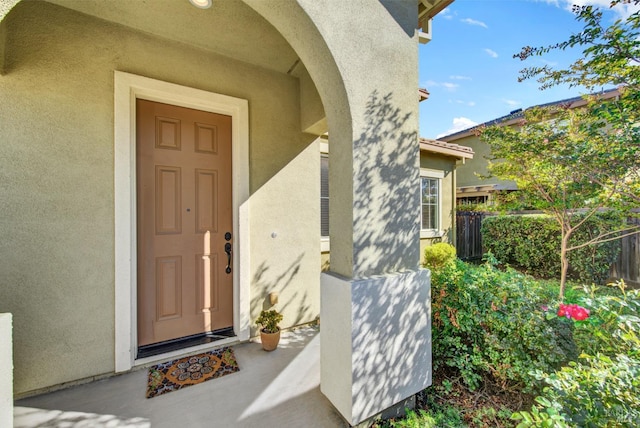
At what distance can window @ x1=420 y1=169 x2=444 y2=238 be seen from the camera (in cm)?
712

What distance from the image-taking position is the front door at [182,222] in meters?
2.76

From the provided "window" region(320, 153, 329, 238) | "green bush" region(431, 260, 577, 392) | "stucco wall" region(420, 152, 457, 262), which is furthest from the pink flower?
"stucco wall" region(420, 152, 457, 262)

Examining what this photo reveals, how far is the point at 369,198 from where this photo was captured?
192 centimetres

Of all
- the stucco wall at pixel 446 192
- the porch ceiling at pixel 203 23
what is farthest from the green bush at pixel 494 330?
the stucco wall at pixel 446 192

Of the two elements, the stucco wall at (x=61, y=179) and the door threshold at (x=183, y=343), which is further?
the door threshold at (x=183, y=343)

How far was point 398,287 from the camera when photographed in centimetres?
202

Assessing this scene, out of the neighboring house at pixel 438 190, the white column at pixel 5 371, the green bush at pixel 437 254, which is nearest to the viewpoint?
the white column at pixel 5 371

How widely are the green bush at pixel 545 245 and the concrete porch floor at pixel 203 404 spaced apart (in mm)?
6115

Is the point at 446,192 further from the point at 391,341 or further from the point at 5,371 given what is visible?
the point at 5,371

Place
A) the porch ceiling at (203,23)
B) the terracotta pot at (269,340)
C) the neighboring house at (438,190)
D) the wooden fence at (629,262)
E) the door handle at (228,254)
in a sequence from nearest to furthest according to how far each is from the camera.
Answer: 1. the porch ceiling at (203,23)
2. the terracotta pot at (269,340)
3. the door handle at (228,254)
4. the wooden fence at (629,262)
5. the neighboring house at (438,190)

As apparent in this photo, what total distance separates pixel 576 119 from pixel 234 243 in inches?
189

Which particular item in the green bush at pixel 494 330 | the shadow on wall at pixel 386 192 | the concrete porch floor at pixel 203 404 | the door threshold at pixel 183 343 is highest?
the shadow on wall at pixel 386 192

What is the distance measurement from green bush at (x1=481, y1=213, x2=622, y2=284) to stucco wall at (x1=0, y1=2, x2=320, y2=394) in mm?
7736

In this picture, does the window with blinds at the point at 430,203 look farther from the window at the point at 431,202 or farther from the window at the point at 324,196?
the window at the point at 324,196
